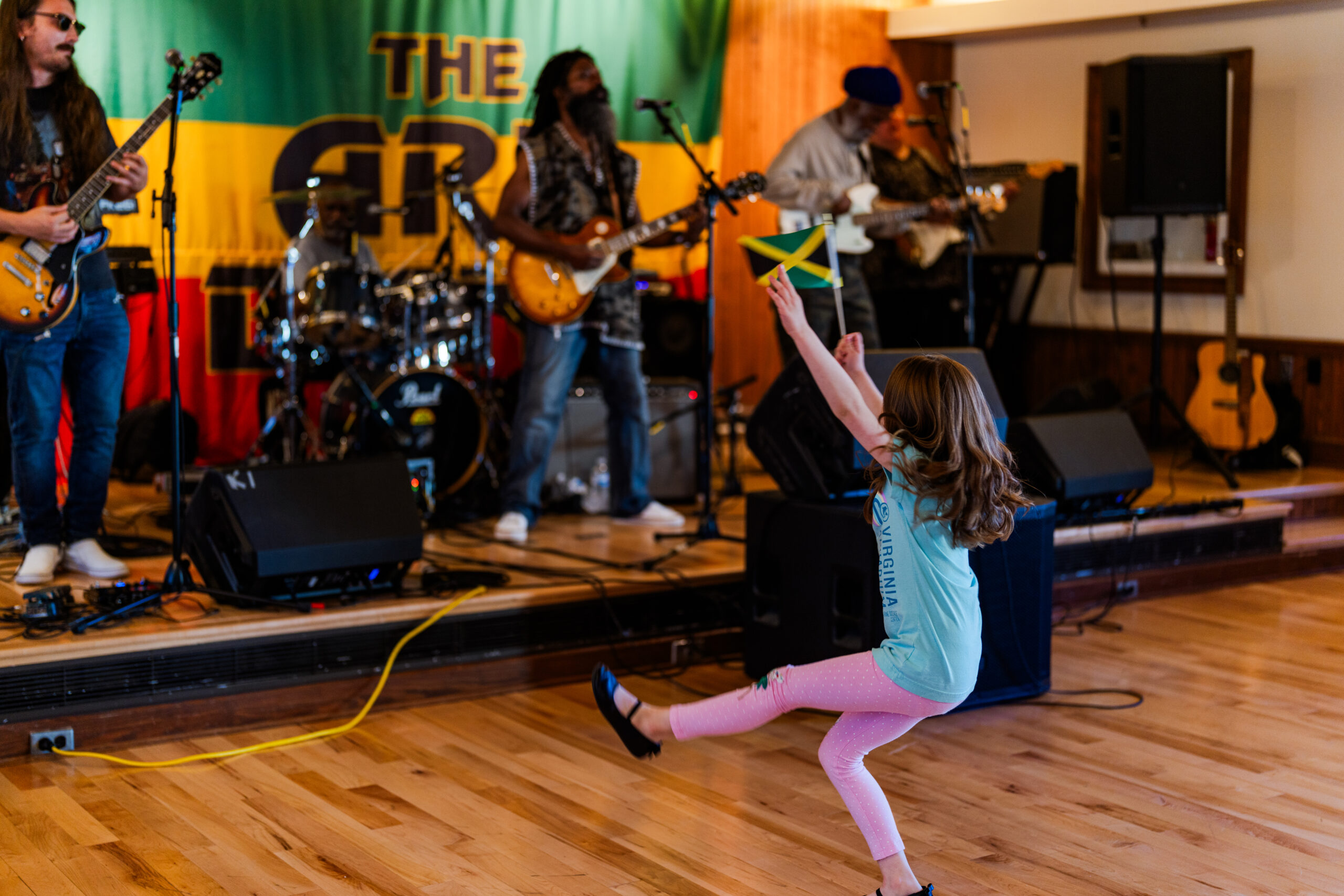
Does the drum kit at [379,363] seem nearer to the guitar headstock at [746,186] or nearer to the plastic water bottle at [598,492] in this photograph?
the plastic water bottle at [598,492]

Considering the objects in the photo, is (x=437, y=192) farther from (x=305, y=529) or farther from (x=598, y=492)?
(x=305, y=529)

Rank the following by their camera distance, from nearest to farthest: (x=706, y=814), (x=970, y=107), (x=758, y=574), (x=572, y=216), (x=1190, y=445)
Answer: (x=706, y=814), (x=758, y=574), (x=572, y=216), (x=1190, y=445), (x=970, y=107)

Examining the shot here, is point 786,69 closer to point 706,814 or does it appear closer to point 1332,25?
point 1332,25

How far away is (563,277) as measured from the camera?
4.93 meters

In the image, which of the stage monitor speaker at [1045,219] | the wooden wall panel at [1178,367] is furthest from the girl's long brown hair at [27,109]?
the wooden wall panel at [1178,367]

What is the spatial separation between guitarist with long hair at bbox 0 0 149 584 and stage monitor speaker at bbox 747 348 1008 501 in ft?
5.99

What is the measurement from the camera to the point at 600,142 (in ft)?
16.6

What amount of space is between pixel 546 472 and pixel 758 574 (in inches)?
67.4

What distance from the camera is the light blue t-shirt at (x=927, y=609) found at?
2457mm

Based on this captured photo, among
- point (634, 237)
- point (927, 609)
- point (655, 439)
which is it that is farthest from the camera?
point (655, 439)

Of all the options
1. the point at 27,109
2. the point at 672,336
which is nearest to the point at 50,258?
the point at 27,109

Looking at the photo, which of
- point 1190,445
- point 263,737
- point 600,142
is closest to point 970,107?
point 1190,445

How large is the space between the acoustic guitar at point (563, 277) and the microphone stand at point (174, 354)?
56.7 inches

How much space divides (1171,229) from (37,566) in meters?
5.87
